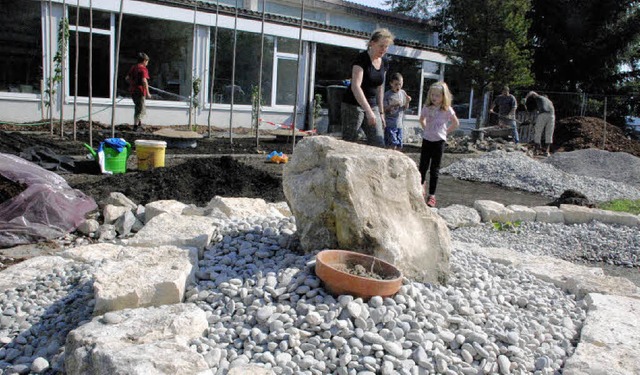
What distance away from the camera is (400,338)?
271 cm

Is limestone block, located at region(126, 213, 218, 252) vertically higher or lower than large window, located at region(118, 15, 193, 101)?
lower

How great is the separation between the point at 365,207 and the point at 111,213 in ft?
9.78

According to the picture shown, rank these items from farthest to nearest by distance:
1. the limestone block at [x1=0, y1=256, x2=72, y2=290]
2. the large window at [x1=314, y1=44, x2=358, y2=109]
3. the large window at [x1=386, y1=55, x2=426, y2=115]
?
the large window at [x1=386, y1=55, x2=426, y2=115] → the large window at [x1=314, y1=44, x2=358, y2=109] → the limestone block at [x1=0, y1=256, x2=72, y2=290]

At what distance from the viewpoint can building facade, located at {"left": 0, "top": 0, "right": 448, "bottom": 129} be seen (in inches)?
501

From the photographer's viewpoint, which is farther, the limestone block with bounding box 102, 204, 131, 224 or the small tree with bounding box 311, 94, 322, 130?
the small tree with bounding box 311, 94, 322, 130

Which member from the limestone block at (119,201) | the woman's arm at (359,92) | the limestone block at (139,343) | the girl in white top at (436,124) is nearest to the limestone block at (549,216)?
the girl in white top at (436,124)

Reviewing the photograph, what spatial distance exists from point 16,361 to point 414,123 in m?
19.6

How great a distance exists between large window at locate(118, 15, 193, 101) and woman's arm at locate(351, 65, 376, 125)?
401 inches

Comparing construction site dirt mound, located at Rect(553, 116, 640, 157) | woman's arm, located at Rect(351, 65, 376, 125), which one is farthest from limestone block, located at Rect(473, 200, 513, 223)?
construction site dirt mound, located at Rect(553, 116, 640, 157)

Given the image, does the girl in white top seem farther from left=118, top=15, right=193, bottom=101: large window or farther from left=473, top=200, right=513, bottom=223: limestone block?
left=118, top=15, right=193, bottom=101: large window

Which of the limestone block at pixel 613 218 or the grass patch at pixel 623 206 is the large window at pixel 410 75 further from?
the limestone block at pixel 613 218

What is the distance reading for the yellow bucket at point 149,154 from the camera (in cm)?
783

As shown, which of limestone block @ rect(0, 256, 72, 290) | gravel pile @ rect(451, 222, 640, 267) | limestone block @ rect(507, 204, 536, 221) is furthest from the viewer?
limestone block @ rect(507, 204, 536, 221)

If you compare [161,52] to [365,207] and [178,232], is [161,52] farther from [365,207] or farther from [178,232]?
[365,207]
